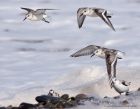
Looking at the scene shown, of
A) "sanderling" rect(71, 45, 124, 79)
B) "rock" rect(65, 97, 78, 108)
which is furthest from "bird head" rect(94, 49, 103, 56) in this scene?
"rock" rect(65, 97, 78, 108)

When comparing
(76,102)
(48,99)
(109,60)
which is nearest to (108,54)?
(109,60)

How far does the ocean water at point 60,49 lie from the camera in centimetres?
666

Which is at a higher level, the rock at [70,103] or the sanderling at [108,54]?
the sanderling at [108,54]

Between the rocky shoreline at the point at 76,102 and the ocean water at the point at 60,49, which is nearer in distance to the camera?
the rocky shoreline at the point at 76,102

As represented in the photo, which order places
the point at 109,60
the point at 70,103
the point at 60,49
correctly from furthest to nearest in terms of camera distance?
the point at 60,49 → the point at 109,60 → the point at 70,103

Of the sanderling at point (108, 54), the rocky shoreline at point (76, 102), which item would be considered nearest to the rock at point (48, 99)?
the rocky shoreline at point (76, 102)

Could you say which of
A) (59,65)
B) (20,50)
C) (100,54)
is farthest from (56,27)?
(100,54)

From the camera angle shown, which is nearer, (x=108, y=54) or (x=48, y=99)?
(x=48, y=99)

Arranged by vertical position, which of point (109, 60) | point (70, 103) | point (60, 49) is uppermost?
point (60, 49)

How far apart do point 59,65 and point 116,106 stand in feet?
9.54

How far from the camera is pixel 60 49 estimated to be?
28.6 ft

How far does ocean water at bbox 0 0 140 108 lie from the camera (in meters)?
6.66

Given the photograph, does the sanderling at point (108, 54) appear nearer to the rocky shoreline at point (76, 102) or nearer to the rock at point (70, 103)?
the rocky shoreline at point (76, 102)

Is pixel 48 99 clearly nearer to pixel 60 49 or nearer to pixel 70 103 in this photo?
pixel 70 103
